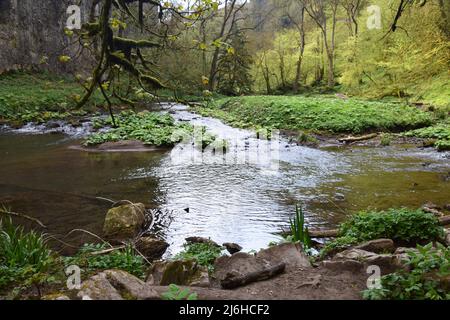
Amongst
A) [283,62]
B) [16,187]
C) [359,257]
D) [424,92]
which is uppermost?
[283,62]

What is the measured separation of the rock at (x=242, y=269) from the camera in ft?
14.2

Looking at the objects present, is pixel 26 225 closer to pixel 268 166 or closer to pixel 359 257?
pixel 359 257

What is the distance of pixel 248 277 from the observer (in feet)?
14.3

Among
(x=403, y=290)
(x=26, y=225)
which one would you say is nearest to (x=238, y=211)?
(x=26, y=225)

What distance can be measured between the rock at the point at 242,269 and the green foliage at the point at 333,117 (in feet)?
45.1

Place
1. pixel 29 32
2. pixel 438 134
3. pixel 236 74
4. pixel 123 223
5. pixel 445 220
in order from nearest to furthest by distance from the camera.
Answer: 1. pixel 445 220
2. pixel 123 223
3. pixel 438 134
4. pixel 29 32
5. pixel 236 74

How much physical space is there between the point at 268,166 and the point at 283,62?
101 ft

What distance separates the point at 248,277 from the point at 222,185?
18.5 feet

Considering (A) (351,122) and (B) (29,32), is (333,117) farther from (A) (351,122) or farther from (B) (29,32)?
(B) (29,32)

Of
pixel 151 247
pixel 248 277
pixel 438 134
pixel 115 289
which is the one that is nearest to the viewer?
pixel 115 289

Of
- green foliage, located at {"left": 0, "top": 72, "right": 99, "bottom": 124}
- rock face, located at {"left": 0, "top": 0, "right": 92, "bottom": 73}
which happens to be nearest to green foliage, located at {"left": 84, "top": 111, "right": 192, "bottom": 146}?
green foliage, located at {"left": 0, "top": 72, "right": 99, "bottom": 124}

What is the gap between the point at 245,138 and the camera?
56.9 ft

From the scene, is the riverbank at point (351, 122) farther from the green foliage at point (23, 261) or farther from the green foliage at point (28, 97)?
the green foliage at point (23, 261)

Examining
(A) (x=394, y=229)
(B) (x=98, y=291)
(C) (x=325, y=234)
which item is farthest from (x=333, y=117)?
(B) (x=98, y=291)
